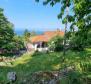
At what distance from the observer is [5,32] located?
5475 centimetres

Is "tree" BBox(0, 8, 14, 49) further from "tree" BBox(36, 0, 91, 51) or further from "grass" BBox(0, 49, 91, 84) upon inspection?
"tree" BBox(36, 0, 91, 51)

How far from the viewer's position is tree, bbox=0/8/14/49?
5384 cm

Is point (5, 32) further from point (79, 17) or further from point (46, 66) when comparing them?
point (79, 17)

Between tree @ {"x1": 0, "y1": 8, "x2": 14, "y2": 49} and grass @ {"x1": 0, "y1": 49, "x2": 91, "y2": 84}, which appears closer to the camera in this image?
grass @ {"x1": 0, "y1": 49, "x2": 91, "y2": 84}

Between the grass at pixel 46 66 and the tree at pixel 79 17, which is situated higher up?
the tree at pixel 79 17

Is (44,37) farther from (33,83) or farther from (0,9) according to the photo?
(33,83)

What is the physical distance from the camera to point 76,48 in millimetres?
45219

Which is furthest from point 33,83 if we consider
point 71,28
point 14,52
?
point 14,52

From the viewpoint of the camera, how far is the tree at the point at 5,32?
53844 mm

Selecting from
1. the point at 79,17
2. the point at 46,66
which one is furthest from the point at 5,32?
the point at 79,17

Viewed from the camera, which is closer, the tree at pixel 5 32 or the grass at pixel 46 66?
the grass at pixel 46 66

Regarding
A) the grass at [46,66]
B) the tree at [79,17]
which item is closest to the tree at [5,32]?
the grass at [46,66]

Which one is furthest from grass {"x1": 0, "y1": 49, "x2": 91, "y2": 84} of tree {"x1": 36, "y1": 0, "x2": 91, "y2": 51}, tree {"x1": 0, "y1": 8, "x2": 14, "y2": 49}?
tree {"x1": 0, "y1": 8, "x2": 14, "y2": 49}

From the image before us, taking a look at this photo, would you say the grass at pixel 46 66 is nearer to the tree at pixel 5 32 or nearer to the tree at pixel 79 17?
the tree at pixel 79 17
